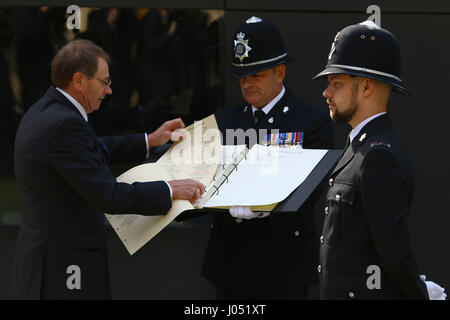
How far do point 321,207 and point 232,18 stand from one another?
4.71 ft

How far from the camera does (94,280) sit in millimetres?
3201

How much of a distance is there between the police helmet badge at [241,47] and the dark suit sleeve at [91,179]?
0.95 m

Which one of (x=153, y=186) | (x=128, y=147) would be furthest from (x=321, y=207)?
(x=153, y=186)

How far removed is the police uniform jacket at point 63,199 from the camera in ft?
10.0

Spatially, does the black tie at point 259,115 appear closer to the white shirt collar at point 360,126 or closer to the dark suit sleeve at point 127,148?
the dark suit sleeve at point 127,148

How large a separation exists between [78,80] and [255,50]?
99 centimetres

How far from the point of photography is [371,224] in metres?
2.63

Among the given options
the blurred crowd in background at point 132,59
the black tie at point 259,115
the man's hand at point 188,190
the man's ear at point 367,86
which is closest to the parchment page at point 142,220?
the man's hand at point 188,190

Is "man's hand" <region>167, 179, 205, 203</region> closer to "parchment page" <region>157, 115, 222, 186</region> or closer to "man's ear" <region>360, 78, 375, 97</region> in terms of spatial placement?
"parchment page" <region>157, 115, 222, 186</region>

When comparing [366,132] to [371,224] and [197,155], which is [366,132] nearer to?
[371,224]

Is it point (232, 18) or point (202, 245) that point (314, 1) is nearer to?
point (232, 18)

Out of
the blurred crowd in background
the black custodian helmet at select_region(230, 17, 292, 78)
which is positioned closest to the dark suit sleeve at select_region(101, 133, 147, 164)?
the black custodian helmet at select_region(230, 17, 292, 78)

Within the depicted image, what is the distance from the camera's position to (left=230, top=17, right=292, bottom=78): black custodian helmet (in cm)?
370

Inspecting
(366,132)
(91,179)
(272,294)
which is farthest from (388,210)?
(91,179)
